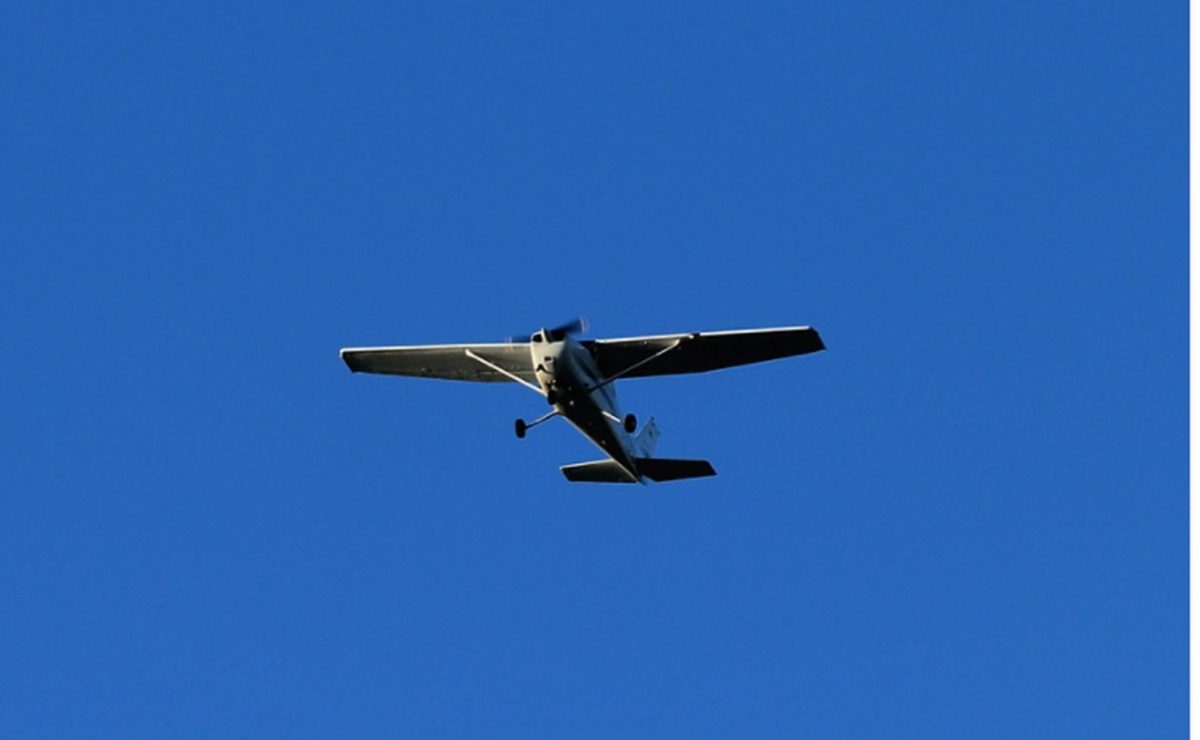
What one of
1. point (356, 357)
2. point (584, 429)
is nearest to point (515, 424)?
point (584, 429)

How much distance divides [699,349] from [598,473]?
4.01m

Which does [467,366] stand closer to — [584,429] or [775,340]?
[584,429]

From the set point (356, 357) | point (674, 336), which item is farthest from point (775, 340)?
point (356, 357)

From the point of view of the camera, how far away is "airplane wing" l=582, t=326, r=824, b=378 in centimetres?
3759

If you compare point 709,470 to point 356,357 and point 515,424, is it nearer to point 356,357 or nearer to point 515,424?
point 515,424

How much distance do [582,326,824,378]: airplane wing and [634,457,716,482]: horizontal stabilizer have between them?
2.20 metres

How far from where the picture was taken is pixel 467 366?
39.9 meters

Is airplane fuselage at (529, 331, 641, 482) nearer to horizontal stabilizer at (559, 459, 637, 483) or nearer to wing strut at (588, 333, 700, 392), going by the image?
wing strut at (588, 333, 700, 392)

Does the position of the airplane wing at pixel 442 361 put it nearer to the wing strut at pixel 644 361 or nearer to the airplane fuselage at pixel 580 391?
the airplane fuselage at pixel 580 391

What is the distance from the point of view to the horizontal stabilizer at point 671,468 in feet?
132

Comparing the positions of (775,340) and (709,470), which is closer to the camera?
(775,340)

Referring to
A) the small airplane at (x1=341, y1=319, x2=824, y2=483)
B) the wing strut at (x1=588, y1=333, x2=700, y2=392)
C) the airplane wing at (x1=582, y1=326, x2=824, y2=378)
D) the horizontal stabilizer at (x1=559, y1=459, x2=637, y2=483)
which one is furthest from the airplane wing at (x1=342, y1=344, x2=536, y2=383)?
the horizontal stabilizer at (x1=559, y1=459, x2=637, y2=483)

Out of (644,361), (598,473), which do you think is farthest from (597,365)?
(598,473)

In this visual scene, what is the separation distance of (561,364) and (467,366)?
12.0 feet
